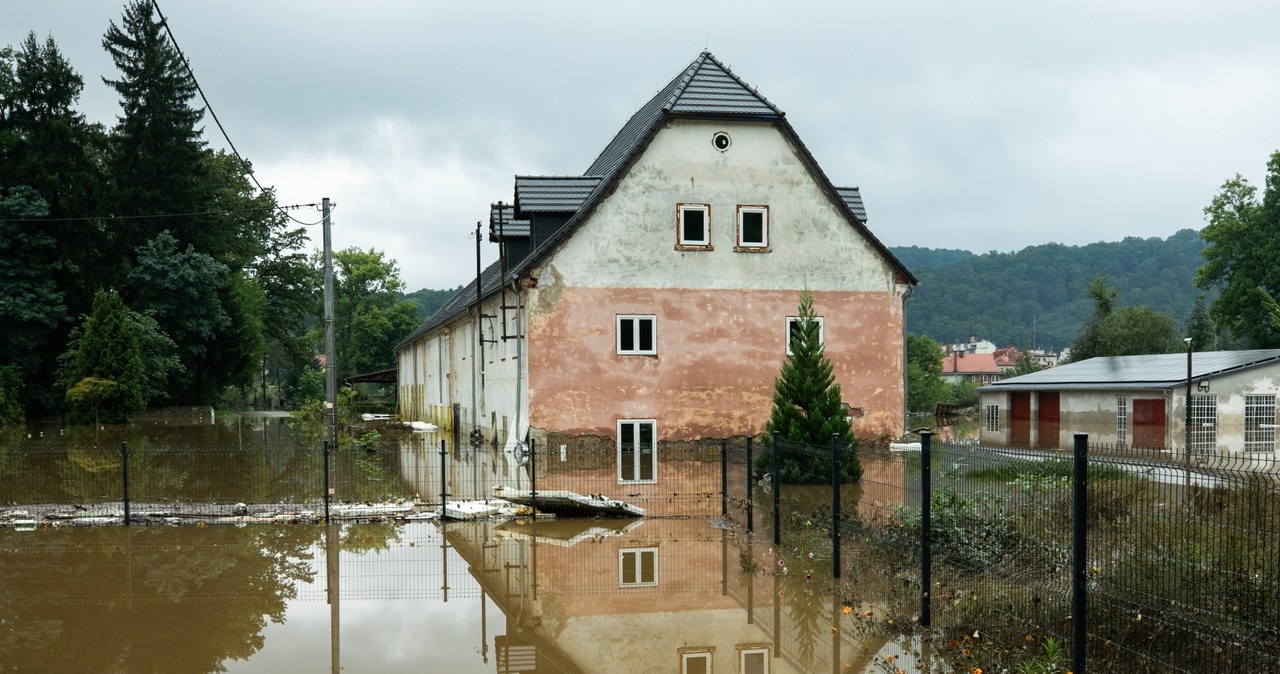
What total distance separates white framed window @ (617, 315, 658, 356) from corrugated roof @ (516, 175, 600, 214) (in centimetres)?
331

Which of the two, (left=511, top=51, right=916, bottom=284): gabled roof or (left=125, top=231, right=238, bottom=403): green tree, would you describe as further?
(left=125, top=231, right=238, bottom=403): green tree

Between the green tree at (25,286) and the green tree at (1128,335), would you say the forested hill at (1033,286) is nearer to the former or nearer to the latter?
the green tree at (1128,335)

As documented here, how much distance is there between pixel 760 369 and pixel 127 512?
1555 centimetres

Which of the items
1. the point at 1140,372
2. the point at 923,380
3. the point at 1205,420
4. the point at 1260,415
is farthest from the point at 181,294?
the point at 923,380

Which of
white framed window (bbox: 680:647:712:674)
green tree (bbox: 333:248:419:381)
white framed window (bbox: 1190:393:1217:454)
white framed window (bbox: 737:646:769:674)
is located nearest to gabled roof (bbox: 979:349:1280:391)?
white framed window (bbox: 1190:393:1217:454)

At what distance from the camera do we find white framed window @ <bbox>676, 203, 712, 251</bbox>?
25844 millimetres

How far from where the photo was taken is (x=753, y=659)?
326 inches

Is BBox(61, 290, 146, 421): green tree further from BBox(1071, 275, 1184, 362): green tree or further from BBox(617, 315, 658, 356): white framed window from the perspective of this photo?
BBox(1071, 275, 1184, 362): green tree

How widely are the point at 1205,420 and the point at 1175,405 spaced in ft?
4.56

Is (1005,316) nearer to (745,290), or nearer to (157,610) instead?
(745,290)

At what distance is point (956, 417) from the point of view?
61625mm

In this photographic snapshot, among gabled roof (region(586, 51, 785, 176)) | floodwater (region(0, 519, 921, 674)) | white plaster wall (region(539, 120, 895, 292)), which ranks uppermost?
gabled roof (region(586, 51, 785, 176))

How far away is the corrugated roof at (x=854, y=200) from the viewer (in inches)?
1134

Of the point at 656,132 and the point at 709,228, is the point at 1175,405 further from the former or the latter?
the point at 656,132
